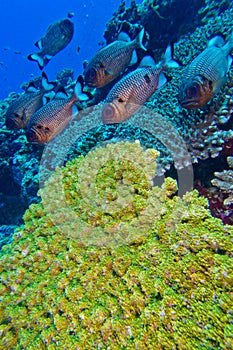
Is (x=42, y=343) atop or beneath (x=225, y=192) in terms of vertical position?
beneath

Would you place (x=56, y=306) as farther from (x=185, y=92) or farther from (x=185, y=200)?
(x=185, y=92)

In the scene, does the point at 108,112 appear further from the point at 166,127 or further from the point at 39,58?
the point at 39,58

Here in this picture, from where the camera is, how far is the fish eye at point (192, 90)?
2566 millimetres

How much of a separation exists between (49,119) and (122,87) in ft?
3.70

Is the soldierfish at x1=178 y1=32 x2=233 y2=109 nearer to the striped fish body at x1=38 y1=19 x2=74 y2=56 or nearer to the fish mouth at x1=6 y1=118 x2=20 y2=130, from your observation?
the fish mouth at x1=6 y1=118 x2=20 y2=130

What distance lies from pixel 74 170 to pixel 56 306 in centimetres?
155

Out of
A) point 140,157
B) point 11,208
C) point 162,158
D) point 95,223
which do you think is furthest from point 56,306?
point 11,208

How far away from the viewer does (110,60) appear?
3693 mm

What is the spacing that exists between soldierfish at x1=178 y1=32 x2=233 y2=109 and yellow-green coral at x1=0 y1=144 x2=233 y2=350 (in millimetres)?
744

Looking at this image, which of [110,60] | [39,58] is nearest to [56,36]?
[39,58]

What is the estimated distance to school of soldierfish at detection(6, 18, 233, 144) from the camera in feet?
8.65

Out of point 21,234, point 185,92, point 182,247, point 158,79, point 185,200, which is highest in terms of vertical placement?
point 158,79

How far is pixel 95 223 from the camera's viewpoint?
2.24 meters

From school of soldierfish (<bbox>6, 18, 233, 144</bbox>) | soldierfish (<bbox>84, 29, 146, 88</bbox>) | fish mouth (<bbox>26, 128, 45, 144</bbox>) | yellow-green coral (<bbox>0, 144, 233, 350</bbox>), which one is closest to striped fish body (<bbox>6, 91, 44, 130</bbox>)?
school of soldierfish (<bbox>6, 18, 233, 144</bbox>)
